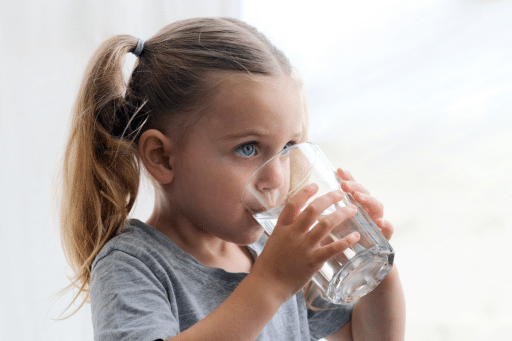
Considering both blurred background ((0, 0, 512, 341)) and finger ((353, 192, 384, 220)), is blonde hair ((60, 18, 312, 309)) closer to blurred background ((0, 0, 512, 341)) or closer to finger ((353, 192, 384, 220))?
finger ((353, 192, 384, 220))

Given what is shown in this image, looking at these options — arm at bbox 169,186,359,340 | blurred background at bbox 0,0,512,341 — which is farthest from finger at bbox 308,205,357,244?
blurred background at bbox 0,0,512,341

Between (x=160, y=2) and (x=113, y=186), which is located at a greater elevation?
(x=160, y=2)

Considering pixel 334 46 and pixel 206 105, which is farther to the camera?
pixel 334 46

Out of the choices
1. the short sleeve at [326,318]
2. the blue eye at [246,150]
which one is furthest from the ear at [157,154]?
the short sleeve at [326,318]

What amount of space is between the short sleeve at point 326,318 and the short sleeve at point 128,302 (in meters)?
0.30

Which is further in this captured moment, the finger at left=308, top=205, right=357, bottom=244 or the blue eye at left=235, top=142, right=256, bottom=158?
the blue eye at left=235, top=142, right=256, bottom=158

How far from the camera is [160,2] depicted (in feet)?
4.51

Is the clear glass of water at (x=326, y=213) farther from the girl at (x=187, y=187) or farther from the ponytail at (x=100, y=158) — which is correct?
the ponytail at (x=100, y=158)

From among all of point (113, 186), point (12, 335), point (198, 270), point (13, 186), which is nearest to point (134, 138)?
point (113, 186)

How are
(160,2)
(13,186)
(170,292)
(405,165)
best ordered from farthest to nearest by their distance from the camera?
(160,2), (405,165), (13,186), (170,292)

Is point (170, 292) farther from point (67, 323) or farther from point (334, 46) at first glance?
point (334, 46)

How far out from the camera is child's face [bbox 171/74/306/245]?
70 centimetres

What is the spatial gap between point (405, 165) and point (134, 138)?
2.44ft

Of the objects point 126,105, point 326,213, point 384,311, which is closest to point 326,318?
point 384,311
